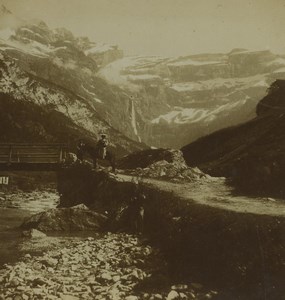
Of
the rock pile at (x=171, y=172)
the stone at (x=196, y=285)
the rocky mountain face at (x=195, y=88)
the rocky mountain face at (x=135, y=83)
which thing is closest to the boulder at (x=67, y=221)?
the rock pile at (x=171, y=172)

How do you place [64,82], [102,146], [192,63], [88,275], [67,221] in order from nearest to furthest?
[88,275]
[67,221]
[102,146]
[192,63]
[64,82]

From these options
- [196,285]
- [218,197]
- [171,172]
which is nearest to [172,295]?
[196,285]

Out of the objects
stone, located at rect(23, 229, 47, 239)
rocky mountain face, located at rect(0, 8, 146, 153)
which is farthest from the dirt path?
rocky mountain face, located at rect(0, 8, 146, 153)

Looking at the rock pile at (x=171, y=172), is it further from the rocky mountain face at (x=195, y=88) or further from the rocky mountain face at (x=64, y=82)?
the rocky mountain face at (x=64, y=82)

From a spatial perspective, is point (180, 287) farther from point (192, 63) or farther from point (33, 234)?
point (192, 63)

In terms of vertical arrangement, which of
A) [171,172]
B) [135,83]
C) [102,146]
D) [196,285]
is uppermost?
[135,83]
